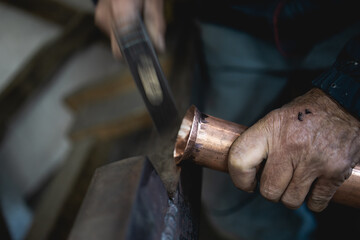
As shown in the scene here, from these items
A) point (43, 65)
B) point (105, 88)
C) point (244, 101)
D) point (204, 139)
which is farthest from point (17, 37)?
point (204, 139)

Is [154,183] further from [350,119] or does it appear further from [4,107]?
[4,107]

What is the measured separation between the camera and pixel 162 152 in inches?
34.1

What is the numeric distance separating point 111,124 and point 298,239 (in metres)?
1.67

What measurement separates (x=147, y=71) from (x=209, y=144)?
1.05 ft

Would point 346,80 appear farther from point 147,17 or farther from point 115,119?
point 115,119

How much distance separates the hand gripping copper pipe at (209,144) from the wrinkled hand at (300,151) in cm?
2

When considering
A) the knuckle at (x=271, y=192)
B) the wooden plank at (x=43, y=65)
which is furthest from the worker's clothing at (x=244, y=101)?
the wooden plank at (x=43, y=65)

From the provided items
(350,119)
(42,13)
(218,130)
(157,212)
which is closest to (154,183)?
(157,212)

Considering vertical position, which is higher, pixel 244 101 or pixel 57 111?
pixel 244 101

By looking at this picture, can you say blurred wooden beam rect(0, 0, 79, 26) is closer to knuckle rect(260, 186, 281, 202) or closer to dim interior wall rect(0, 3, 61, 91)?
dim interior wall rect(0, 3, 61, 91)

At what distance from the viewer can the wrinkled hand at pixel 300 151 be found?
0.70 metres

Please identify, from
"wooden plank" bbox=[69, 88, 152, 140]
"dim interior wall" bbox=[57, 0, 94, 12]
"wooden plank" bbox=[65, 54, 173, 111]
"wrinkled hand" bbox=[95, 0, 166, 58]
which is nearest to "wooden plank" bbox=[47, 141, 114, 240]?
"wooden plank" bbox=[69, 88, 152, 140]

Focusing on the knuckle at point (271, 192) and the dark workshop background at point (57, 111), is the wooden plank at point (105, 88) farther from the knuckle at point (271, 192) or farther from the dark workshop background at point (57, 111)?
the knuckle at point (271, 192)

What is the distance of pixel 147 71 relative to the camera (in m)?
0.87
